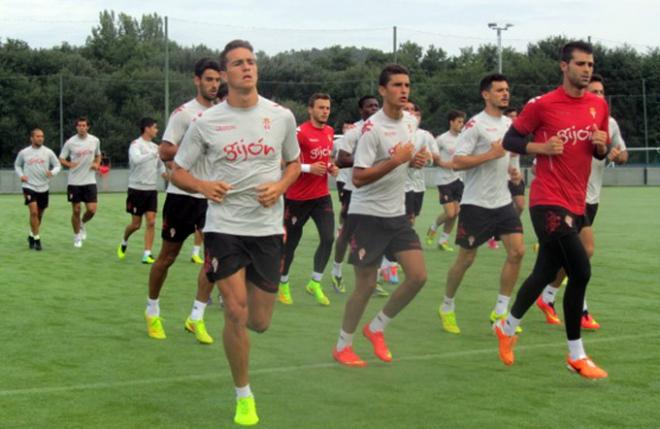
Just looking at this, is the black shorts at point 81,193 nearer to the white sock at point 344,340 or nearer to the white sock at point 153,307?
the white sock at point 153,307

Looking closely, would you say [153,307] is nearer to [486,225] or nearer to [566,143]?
[486,225]

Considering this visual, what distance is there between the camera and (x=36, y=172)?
745 inches

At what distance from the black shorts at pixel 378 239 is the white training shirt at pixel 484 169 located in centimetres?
145

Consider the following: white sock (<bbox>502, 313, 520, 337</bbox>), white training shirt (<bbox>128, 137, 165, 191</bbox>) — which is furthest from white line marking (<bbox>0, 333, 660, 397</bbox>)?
white training shirt (<bbox>128, 137, 165, 191</bbox>)

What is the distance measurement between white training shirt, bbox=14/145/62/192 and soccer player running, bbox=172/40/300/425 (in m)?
12.9

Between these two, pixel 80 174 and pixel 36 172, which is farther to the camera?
pixel 36 172

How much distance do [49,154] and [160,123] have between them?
3000 cm

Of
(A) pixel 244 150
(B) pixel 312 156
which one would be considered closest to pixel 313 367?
(A) pixel 244 150

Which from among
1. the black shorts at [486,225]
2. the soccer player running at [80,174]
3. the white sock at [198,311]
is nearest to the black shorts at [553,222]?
the black shorts at [486,225]

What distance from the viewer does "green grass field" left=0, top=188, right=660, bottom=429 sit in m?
6.26

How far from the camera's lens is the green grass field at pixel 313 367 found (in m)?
6.26

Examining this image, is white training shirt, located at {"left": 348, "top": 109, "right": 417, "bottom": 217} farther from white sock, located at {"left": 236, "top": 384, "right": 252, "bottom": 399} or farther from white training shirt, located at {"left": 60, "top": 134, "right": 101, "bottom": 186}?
white training shirt, located at {"left": 60, "top": 134, "right": 101, "bottom": 186}

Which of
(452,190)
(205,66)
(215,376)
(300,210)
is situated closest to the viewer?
(215,376)

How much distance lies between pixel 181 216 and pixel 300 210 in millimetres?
2572
